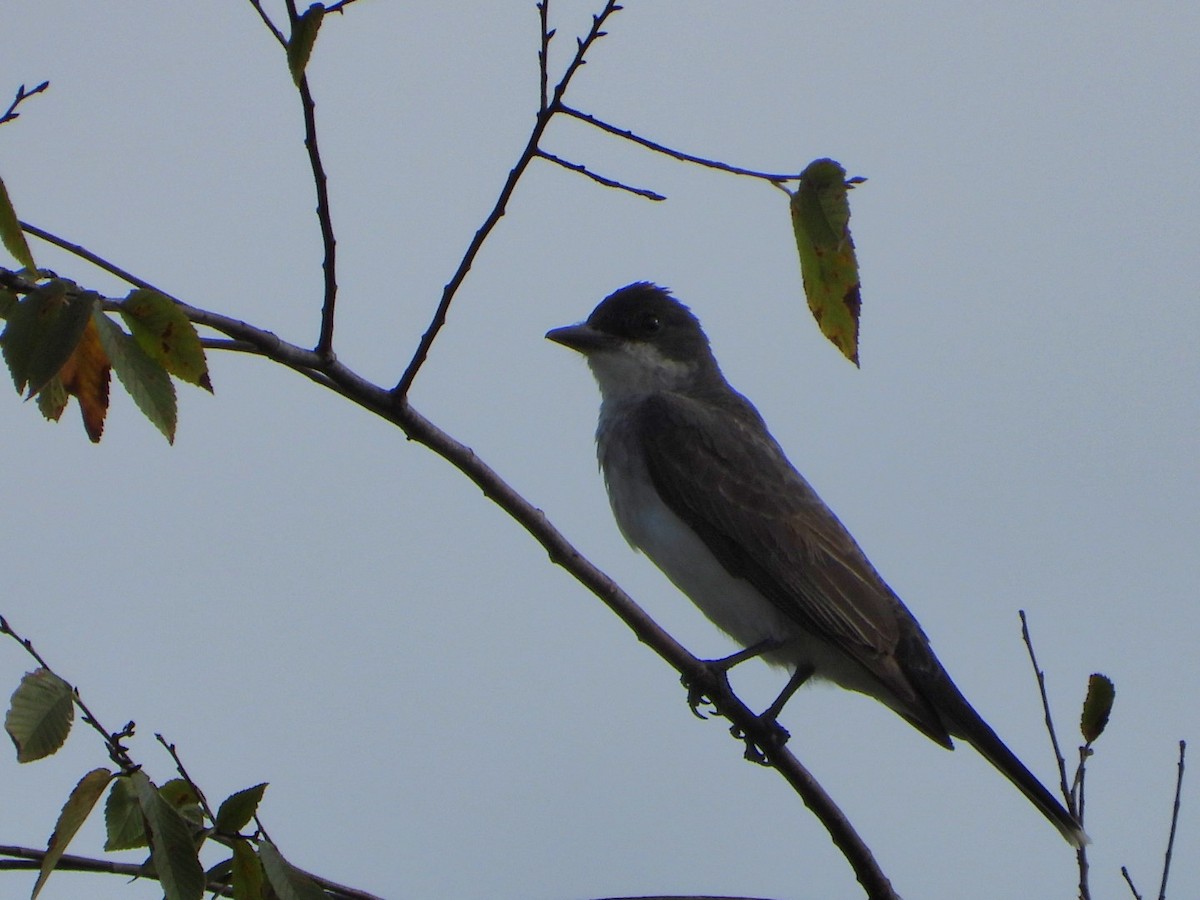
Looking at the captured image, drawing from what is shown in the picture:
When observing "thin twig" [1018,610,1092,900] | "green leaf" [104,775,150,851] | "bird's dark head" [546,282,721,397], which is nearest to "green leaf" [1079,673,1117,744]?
"thin twig" [1018,610,1092,900]

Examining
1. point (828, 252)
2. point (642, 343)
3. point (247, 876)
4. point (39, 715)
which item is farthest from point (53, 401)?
point (642, 343)

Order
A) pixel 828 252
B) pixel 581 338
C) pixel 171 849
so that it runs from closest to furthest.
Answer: pixel 171 849 < pixel 828 252 < pixel 581 338

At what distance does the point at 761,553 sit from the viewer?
7.68 m

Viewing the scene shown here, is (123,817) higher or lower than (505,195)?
lower

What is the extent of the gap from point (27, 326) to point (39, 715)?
88 centimetres

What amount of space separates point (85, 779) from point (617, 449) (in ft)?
16.3

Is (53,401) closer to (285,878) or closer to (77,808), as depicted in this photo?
(77,808)

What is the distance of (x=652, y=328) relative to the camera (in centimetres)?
927

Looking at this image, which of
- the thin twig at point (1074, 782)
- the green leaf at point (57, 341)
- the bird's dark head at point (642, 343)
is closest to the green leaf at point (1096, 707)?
the thin twig at point (1074, 782)

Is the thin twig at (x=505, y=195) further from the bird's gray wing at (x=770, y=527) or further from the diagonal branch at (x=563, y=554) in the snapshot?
the bird's gray wing at (x=770, y=527)

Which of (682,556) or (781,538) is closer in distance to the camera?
(682,556)

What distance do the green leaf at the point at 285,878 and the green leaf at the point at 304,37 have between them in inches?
68.3

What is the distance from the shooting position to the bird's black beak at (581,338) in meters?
8.85

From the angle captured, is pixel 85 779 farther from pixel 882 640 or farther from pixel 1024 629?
pixel 882 640
